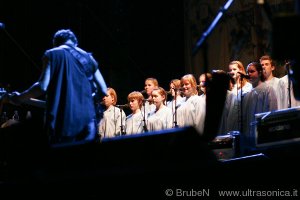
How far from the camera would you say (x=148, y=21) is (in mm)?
13656

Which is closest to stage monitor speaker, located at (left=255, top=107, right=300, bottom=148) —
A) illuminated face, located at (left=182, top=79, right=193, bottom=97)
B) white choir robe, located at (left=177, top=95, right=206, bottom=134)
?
white choir robe, located at (left=177, top=95, right=206, bottom=134)

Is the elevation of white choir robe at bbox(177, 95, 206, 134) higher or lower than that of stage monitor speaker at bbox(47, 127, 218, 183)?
higher

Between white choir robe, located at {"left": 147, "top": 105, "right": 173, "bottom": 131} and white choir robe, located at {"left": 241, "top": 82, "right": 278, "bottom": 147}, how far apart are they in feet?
6.19

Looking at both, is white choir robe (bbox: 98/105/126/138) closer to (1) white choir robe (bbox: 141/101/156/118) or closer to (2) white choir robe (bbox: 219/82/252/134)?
(1) white choir robe (bbox: 141/101/156/118)

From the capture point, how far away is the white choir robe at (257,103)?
865 centimetres

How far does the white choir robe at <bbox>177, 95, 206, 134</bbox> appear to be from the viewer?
9.88m

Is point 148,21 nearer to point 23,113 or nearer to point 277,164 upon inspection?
point 23,113

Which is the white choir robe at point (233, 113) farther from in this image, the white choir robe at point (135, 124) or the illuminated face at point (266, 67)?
the white choir robe at point (135, 124)

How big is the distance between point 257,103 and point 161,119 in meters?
2.37

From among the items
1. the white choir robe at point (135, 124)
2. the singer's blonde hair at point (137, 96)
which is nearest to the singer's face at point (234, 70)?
the singer's blonde hair at point (137, 96)

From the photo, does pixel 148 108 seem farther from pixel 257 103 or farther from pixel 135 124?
pixel 257 103

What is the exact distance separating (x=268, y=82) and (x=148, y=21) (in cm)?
538

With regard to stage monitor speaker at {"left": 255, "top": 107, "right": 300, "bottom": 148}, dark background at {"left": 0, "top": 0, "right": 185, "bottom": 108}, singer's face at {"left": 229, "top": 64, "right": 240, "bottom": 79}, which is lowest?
stage monitor speaker at {"left": 255, "top": 107, "right": 300, "bottom": 148}

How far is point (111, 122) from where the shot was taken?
1173 cm
